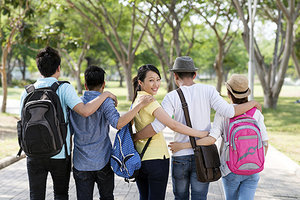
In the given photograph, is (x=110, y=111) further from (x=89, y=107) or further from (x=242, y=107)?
(x=242, y=107)

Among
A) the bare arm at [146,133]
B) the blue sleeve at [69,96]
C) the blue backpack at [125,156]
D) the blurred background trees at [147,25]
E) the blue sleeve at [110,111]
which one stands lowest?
the blue backpack at [125,156]

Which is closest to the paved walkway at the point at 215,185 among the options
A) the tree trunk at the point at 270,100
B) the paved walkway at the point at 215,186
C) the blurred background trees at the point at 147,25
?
the paved walkway at the point at 215,186

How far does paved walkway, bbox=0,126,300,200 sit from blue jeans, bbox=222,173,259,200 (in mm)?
1895

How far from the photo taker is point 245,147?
2961 mm

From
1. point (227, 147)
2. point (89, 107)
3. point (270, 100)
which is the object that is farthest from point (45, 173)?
point (270, 100)

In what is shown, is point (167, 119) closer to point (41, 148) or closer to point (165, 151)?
point (165, 151)

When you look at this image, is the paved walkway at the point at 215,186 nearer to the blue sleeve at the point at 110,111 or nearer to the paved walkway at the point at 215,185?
the paved walkway at the point at 215,185

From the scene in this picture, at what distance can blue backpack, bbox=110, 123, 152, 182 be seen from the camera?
2.93 metres

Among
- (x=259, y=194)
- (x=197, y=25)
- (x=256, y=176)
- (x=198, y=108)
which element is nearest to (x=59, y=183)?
(x=198, y=108)

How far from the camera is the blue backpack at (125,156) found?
293cm

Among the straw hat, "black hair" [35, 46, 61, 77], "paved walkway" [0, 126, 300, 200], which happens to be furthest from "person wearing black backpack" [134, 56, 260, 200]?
"paved walkway" [0, 126, 300, 200]

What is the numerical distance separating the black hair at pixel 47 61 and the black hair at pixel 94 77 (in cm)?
26

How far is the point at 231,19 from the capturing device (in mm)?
21531

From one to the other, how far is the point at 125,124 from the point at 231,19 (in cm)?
1981
